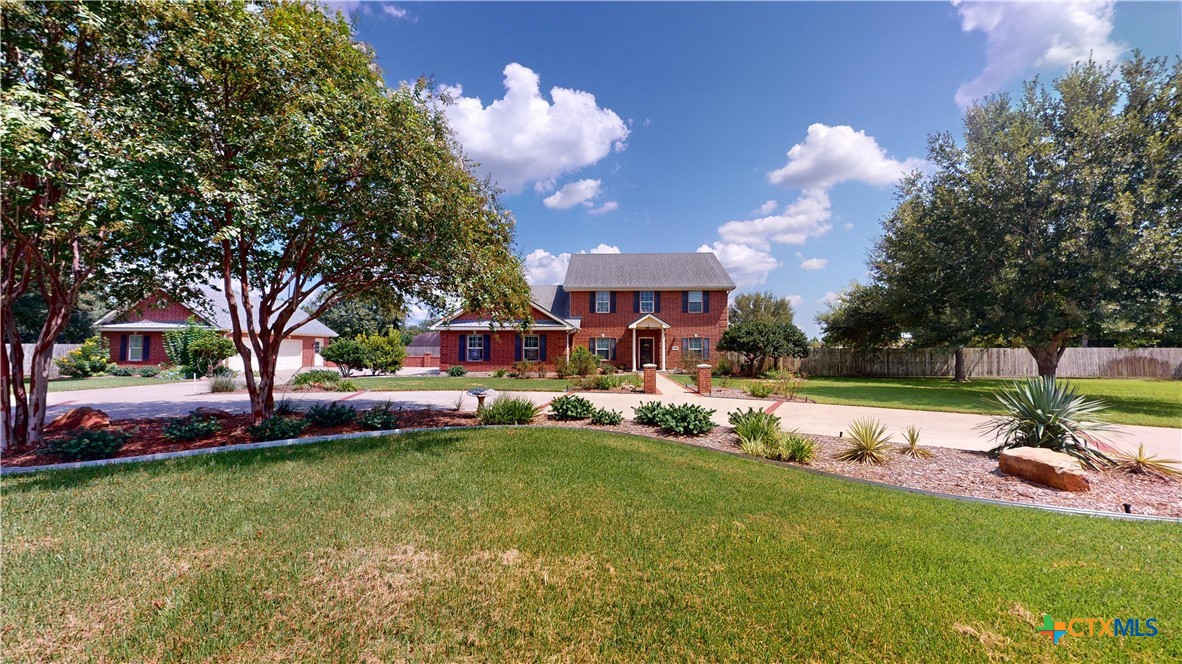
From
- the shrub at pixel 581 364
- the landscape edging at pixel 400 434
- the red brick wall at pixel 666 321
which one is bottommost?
the landscape edging at pixel 400 434

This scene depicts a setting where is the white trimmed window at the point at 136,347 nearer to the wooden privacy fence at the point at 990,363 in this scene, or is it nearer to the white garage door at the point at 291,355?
the white garage door at the point at 291,355

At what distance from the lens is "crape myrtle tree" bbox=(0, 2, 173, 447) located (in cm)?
444

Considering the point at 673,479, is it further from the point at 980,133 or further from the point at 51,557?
the point at 980,133

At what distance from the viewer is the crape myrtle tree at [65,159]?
14.6 ft

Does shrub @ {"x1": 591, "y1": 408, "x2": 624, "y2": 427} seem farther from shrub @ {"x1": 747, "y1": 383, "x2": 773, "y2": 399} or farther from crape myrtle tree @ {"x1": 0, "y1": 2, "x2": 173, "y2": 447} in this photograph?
crape myrtle tree @ {"x1": 0, "y1": 2, "x2": 173, "y2": 447}

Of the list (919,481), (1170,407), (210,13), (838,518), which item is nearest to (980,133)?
(1170,407)

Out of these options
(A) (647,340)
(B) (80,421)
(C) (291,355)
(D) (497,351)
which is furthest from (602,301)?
(C) (291,355)

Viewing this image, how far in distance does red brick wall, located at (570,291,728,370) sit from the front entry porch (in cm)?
7

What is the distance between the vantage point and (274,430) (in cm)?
735

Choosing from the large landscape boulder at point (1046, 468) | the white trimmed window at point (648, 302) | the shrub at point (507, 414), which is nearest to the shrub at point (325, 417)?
the shrub at point (507, 414)

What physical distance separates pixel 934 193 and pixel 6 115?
24276 mm

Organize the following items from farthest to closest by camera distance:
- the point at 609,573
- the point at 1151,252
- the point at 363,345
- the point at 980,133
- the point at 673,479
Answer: the point at 363,345 < the point at 980,133 < the point at 1151,252 < the point at 673,479 < the point at 609,573

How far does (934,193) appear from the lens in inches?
677

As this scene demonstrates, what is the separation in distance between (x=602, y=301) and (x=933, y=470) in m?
20.8
